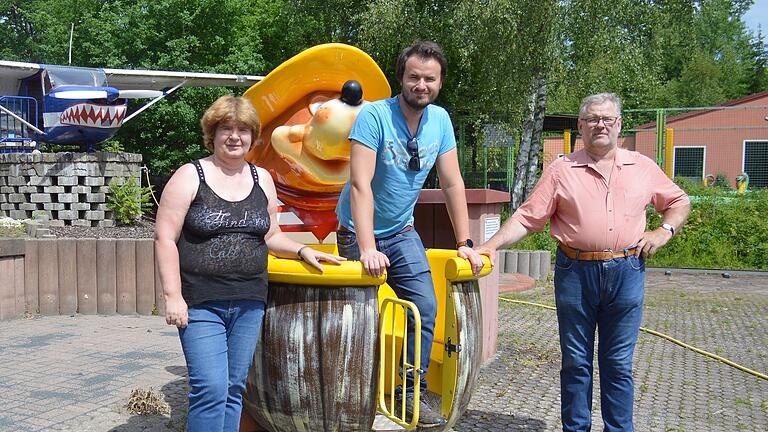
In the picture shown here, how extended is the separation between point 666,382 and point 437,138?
2.88 m

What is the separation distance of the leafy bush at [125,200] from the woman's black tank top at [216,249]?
7.95 metres

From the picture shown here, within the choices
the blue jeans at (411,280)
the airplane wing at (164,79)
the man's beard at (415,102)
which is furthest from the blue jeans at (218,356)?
the airplane wing at (164,79)

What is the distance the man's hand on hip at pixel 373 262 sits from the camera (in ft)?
8.74

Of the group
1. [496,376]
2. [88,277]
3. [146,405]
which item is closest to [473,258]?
[146,405]

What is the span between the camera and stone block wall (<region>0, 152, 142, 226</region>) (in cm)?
1009

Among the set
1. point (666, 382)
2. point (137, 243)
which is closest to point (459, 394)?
point (666, 382)

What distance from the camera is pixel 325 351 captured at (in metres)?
2.72

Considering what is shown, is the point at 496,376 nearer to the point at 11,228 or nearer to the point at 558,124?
the point at 11,228

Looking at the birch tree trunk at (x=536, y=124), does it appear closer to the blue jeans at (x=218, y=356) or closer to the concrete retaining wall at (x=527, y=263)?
the concrete retaining wall at (x=527, y=263)

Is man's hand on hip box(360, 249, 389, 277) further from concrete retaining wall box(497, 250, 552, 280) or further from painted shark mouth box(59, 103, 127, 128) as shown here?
painted shark mouth box(59, 103, 127, 128)

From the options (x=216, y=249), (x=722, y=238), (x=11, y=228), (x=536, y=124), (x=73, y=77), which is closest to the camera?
(x=216, y=249)

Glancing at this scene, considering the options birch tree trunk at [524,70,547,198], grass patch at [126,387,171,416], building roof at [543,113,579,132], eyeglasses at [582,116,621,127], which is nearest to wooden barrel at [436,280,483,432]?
eyeglasses at [582,116,621,127]

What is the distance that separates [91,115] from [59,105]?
2.70ft

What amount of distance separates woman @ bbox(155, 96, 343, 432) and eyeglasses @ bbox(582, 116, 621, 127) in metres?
1.34
